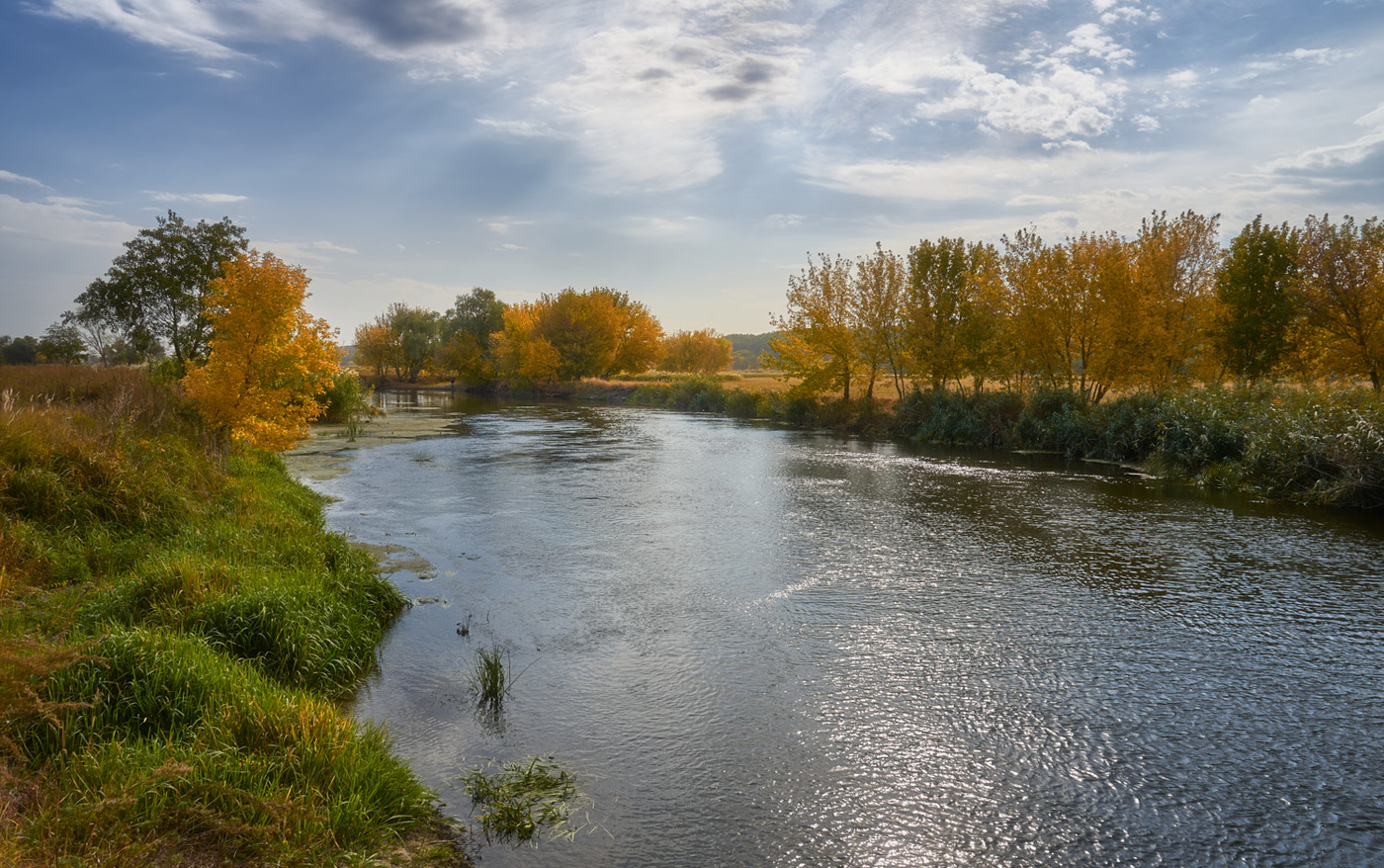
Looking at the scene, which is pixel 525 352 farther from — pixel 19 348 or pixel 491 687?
pixel 491 687

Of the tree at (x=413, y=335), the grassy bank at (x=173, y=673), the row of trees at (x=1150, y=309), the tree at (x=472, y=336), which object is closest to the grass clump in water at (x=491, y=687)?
the grassy bank at (x=173, y=673)

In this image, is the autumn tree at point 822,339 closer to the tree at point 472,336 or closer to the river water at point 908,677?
the river water at point 908,677

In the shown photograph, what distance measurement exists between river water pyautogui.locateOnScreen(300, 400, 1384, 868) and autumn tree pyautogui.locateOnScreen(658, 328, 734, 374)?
82861mm

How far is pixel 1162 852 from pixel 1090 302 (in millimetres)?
24648

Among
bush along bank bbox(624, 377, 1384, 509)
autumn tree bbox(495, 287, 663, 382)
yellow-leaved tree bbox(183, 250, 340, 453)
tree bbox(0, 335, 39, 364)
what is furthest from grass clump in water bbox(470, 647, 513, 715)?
autumn tree bbox(495, 287, 663, 382)

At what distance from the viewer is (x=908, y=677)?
6.84 m

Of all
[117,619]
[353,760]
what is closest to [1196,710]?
[353,760]

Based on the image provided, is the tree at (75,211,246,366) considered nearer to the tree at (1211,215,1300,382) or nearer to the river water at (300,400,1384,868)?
the river water at (300,400,1384,868)

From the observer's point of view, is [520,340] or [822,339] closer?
[822,339]

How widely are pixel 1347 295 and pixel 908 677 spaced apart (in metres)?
24.2

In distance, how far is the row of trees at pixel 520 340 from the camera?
6338 centimetres

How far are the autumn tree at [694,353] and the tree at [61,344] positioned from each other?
221 ft

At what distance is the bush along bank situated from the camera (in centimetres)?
1473

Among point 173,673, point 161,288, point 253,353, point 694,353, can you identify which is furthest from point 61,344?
point 694,353
